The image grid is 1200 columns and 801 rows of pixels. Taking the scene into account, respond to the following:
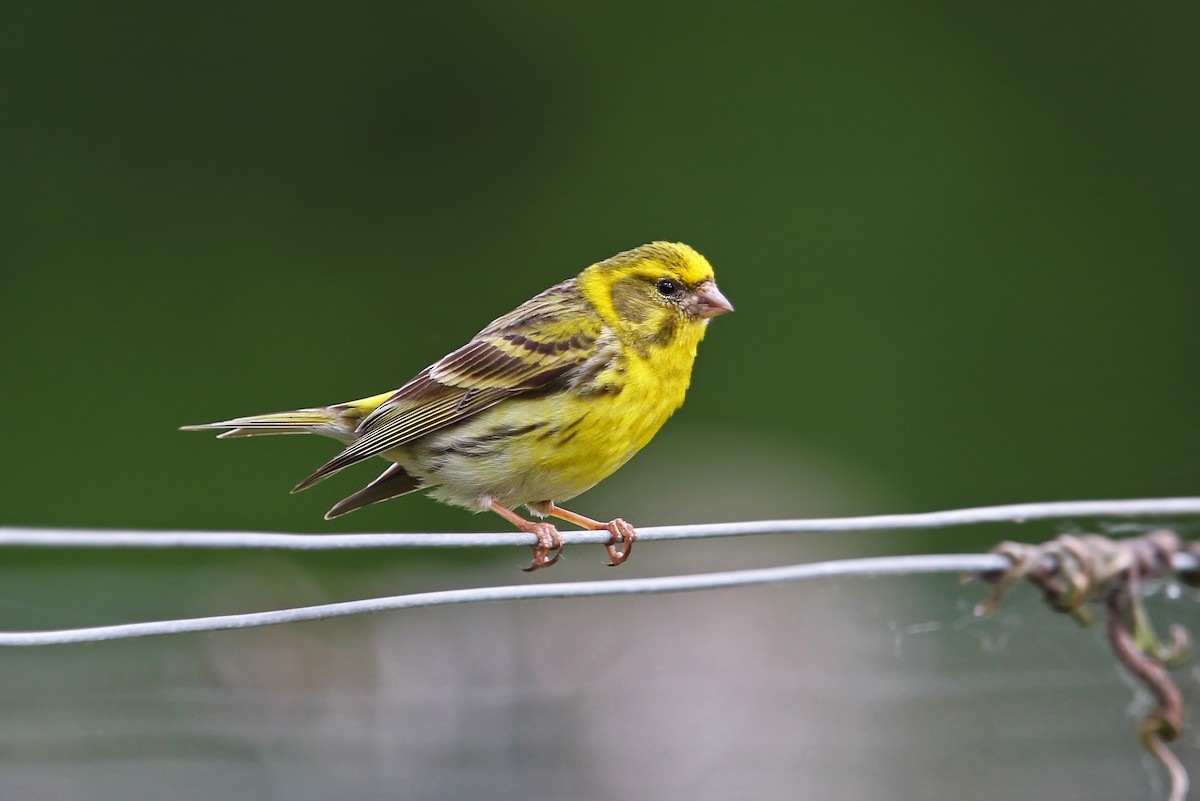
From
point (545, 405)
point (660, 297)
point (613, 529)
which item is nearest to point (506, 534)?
point (613, 529)

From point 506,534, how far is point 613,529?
670mm

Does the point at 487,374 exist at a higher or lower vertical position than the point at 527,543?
higher

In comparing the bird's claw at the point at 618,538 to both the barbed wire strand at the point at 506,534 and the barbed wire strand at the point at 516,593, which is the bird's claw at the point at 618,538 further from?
the barbed wire strand at the point at 516,593

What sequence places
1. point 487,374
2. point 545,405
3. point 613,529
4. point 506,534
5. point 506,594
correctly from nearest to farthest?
point 506,594
point 506,534
point 613,529
point 545,405
point 487,374

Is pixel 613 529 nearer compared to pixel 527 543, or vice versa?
pixel 527 543

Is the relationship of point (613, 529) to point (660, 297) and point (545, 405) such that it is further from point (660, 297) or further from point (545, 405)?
point (660, 297)

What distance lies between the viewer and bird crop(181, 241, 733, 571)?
2787mm

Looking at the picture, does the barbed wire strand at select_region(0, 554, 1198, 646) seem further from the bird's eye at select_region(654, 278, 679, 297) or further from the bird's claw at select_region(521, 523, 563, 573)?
the bird's eye at select_region(654, 278, 679, 297)

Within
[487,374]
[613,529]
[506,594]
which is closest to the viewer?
[506,594]

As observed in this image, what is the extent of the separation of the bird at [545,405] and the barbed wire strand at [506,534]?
35cm

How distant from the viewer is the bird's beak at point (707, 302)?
9.85ft

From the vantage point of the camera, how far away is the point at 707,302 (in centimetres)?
302

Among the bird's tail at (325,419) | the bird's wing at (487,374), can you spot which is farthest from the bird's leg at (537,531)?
the bird's tail at (325,419)

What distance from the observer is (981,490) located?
6.63 metres
